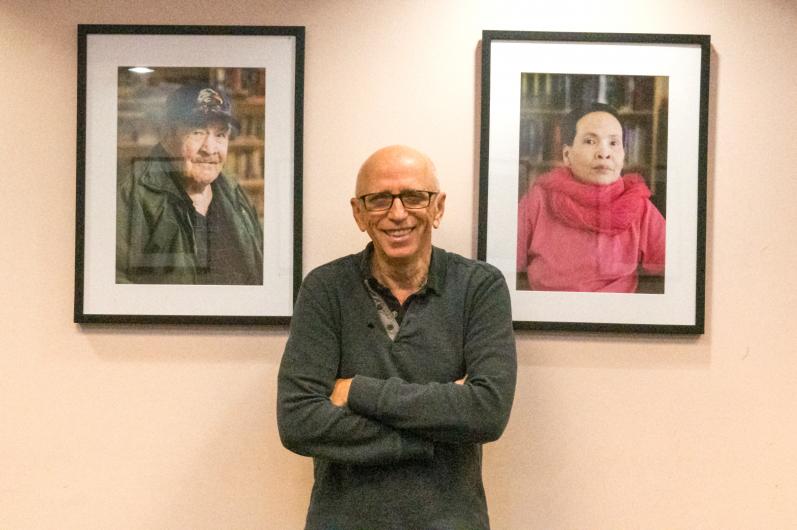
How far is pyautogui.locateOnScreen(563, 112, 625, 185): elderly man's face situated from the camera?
2.05m

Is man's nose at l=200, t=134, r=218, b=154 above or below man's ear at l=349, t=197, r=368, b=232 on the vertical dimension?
above

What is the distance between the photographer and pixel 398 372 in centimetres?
170

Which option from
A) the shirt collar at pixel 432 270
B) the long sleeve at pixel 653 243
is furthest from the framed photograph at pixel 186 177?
the long sleeve at pixel 653 243

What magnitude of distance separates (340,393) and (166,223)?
2.54ft

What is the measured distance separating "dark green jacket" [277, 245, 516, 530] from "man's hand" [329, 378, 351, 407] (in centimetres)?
2

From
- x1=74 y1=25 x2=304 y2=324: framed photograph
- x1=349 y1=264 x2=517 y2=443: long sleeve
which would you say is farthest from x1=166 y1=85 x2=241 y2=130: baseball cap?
x1=349 y1=264 x2=517 y2=443: long sleeve

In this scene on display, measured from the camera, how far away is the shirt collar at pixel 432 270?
1748 mm

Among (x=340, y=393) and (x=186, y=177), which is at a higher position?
(x=186, y=177)

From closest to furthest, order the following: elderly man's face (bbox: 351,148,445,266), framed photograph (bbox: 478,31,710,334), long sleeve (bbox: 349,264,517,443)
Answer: long sleeve (bbox: 349,264,517,443), elderly man's face (bbox: 351,148,445,266), framed photograph (bbox: 478,31,710,334)

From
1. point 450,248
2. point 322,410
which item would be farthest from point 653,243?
point 322,410

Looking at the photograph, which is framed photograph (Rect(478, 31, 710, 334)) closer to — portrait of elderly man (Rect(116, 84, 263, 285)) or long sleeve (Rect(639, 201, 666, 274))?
long sleeve (Rect(639, 201, 666, 274))

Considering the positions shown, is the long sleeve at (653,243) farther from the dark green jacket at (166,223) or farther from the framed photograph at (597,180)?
the dark green jacket at (166,223)

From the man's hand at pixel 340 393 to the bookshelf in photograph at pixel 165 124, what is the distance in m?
0.60

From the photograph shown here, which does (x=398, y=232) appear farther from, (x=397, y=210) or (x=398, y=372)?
(x=398, y=372)
